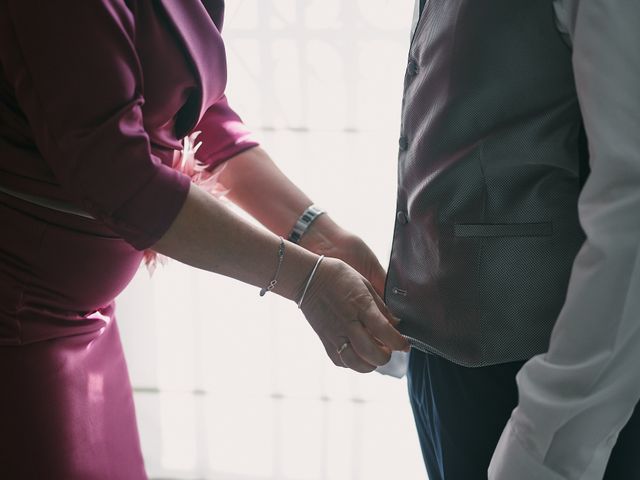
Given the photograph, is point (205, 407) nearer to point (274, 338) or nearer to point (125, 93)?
point (274, 338)

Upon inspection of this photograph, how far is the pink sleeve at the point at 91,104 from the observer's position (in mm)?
895

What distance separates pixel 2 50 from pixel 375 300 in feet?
2.03

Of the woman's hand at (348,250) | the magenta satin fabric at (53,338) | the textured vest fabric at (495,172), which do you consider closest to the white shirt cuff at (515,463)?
the textured vest fabric at (495,172)

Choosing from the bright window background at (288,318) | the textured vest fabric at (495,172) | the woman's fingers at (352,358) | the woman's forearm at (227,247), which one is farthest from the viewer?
the bright window background at (288,318)

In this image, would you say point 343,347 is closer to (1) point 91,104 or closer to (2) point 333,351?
(2) point 333,351

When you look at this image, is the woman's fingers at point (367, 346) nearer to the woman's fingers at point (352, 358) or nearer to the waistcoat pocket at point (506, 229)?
the woman's fingers at point (352, 358)

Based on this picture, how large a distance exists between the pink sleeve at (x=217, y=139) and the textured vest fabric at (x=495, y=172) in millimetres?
479

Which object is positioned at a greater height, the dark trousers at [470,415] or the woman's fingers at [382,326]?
the woman's fingers at [382,326]

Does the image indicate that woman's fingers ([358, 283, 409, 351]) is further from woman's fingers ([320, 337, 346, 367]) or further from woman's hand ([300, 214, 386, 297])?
woman's hand ([300, 214, 386, 297])

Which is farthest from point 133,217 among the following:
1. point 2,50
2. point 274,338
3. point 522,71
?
point 274,338

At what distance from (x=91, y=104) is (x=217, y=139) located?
19.3 inches

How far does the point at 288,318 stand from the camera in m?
1.91

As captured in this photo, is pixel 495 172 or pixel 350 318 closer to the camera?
pixel 495 172

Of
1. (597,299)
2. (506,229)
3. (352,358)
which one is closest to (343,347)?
(352,358)
